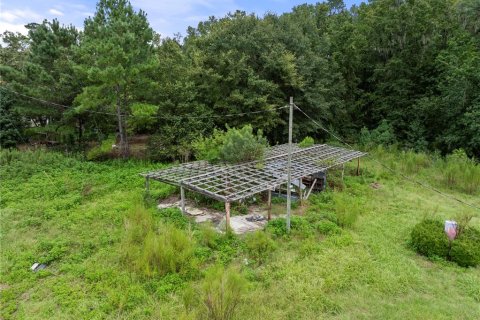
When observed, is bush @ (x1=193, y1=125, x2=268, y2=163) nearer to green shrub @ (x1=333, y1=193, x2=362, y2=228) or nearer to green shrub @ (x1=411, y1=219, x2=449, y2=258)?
green shrub @ (x1=333, y1=193, x2=362, y2=228)

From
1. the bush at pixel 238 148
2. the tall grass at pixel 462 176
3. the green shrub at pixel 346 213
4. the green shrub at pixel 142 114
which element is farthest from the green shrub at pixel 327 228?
the green shrub at pixel 142 114

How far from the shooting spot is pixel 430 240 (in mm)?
8203

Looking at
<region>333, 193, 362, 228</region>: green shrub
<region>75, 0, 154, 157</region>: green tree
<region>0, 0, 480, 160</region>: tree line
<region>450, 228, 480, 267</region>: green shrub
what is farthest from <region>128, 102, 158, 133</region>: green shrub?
<region>450, 228, 480, 267</region>: green shrub

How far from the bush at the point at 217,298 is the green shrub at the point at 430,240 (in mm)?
5199

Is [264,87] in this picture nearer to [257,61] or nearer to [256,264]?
[257,61]

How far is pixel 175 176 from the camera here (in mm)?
11062

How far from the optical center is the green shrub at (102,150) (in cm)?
1614

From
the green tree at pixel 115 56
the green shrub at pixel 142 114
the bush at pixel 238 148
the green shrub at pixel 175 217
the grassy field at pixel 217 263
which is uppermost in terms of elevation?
the green tree at pixel 115 56

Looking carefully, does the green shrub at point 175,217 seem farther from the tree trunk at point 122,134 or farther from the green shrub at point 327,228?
the tree trunk at point 122,134

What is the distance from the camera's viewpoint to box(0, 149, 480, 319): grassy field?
20.2ft

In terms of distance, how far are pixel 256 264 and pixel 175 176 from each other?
15.6ft

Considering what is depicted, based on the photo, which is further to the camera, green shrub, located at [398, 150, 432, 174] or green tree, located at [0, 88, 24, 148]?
green tree, located at [0, 88, 24, 148]

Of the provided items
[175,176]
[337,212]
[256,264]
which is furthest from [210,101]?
[256,264]

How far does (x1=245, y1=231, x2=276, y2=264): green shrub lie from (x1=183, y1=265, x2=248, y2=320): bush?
66.4 inches
